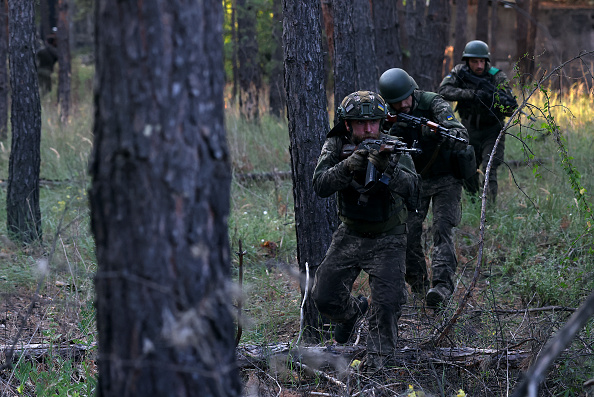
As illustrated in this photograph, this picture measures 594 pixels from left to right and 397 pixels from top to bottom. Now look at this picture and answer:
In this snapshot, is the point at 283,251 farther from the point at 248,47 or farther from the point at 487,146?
the point at 248,47

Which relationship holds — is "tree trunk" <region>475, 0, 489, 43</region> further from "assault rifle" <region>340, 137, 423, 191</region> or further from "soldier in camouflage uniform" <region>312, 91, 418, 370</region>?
"assault rifle" <region>340, 137, 423, 191</region>

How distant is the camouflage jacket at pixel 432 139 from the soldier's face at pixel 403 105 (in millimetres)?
54

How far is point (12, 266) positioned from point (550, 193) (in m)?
5.99

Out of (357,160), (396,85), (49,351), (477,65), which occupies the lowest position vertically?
(49,351)

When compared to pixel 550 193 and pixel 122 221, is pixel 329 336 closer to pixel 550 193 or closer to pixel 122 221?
pixel 122 221

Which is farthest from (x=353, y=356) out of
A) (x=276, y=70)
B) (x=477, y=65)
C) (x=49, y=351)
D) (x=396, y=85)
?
(x=276, y=70)

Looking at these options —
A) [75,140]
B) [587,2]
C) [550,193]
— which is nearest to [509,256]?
[550,193]

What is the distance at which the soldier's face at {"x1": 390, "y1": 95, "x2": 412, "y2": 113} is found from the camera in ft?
16.7

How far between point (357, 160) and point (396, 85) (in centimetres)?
157

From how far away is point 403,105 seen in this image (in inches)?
200

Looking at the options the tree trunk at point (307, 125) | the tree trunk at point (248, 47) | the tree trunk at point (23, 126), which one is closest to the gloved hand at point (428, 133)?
the tree trunk at point (307, 125)

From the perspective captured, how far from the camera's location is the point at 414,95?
5.18 metres

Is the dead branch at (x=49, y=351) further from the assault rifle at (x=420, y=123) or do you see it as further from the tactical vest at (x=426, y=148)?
the tactical vest at (x=426, y=148)

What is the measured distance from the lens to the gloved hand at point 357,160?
3643 millimetres
